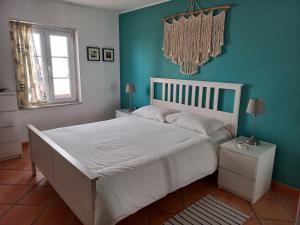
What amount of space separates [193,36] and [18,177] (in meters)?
3.01

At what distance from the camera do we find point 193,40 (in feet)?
10.2

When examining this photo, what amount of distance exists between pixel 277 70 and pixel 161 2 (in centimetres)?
213

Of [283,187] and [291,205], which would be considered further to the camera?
[283,187]

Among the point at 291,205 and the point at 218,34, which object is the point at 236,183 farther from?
the point at 218,34

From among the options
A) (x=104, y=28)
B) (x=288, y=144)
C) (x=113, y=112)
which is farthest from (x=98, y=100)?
(x=288, y=144)

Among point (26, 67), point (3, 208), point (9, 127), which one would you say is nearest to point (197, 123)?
point (3, 208)

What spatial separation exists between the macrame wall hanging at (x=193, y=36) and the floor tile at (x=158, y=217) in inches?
78.5

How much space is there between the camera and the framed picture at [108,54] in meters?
4.34

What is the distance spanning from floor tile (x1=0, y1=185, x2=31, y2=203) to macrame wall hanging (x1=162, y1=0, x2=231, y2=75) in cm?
265

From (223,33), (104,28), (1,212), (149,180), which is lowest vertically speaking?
(1,212)

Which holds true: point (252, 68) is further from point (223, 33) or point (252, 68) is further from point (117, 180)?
point (117, 180)

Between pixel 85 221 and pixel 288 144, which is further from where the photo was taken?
pixel 288 144

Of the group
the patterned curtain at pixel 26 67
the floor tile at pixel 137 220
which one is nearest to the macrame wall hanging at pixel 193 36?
the floor tile at pixel 137 220

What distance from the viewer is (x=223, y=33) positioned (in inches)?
109
